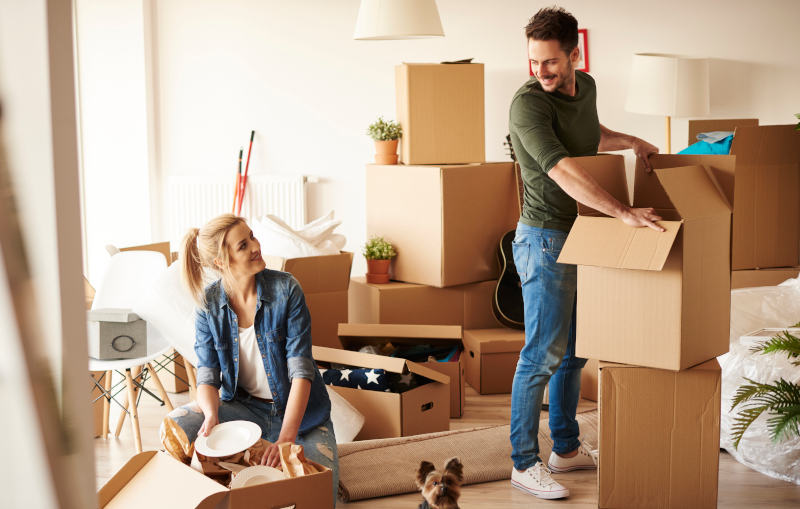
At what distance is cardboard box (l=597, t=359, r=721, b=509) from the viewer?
71.9 inches

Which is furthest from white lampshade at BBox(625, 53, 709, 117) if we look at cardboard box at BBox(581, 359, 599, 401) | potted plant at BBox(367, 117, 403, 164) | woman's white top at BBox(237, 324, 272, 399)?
woman's white top at BBox(237, 324, 272, 399)

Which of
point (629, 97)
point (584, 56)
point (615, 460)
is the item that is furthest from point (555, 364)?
point (584, 56)

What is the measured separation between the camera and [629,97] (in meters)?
3.67

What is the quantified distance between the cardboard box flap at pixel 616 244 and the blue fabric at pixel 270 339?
746mm

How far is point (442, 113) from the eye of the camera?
334 cm

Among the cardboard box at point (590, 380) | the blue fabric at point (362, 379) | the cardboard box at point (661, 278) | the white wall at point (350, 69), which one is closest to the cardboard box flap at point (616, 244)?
the cardboard box at point (661, 278)

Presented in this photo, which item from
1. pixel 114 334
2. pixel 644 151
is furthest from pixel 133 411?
pixel 644 151

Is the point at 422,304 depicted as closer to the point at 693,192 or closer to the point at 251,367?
the point at 251,367

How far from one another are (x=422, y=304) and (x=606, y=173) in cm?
157

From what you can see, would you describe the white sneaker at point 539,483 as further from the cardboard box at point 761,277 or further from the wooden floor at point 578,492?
the cardboard box at point 761,277

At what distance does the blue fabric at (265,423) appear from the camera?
1826 mm

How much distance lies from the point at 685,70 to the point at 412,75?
4.72 feet

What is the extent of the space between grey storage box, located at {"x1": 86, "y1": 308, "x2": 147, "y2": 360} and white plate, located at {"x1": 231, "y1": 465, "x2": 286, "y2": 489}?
104cm

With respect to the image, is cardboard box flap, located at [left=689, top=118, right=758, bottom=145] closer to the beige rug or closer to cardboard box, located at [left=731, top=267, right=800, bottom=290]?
cardboard box, located at [left=731, top=267, right=800, bottom=290]
